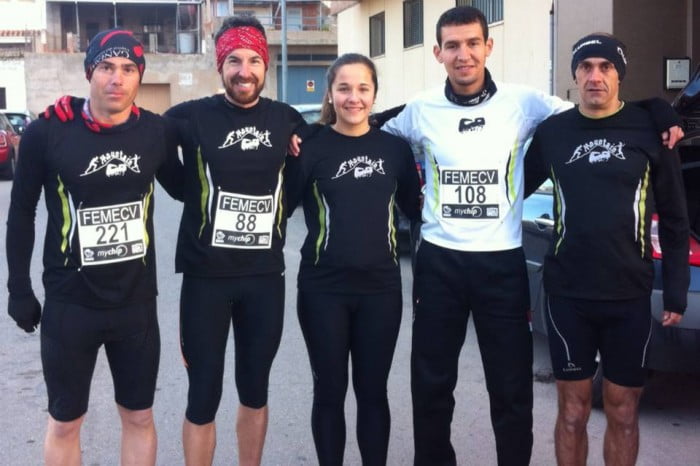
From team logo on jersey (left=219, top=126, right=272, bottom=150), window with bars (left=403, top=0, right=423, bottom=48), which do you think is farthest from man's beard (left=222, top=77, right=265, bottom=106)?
window with bars (left=403, top=0, right=423, bottom=48)

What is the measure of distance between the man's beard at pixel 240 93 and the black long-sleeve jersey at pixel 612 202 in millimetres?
1360

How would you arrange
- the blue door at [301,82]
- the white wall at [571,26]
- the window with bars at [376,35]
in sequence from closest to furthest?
the white wall at [571,26], the window with bars at [376,35], the blue door at [301,82]

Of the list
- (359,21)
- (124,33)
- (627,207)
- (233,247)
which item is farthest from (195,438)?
(359,21)

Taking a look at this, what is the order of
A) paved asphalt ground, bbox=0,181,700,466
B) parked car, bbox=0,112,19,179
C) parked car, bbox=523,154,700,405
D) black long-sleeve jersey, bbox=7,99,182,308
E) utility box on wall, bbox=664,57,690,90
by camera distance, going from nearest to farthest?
black long-sleeve jersey, bbox=7,99,182,308 → parked car, bbox=523,154,700,405 → paved asphalt ground, bbox=0,181,700,466 → utility box on wall, bbox=664,57,690,90 → parked car, bbox=0,112,19,179

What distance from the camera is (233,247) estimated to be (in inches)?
158

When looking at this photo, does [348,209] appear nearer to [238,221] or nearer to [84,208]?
[238,221]

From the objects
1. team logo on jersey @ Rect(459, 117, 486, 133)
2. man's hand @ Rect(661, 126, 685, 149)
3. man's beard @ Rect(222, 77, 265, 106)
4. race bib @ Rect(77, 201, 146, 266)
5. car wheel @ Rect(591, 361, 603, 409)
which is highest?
man's beard @ Rect(222, 77, 265, 106)

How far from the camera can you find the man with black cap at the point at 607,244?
3.87 meters

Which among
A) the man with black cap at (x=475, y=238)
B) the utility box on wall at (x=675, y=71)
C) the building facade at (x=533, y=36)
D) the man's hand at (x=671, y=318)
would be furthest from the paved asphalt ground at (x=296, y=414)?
the utility box on wall at (x=675, y=71)

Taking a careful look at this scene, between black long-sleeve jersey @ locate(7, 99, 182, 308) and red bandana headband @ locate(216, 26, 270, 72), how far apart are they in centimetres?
56

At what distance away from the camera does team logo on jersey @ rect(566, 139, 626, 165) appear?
386 cm

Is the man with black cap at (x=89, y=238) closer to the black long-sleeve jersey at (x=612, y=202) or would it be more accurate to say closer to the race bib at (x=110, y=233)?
the race bib at (x=110, y=233)

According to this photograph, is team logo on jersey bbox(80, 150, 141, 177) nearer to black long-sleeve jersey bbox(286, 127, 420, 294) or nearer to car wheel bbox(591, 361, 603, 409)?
black long-sleeve jersey bbox(286, 127, 420, 294)

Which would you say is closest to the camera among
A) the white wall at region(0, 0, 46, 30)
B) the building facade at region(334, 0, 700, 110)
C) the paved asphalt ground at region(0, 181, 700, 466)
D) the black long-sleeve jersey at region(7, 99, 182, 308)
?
the black long-sleeve jersey at region(7, 99, 182, 308)
